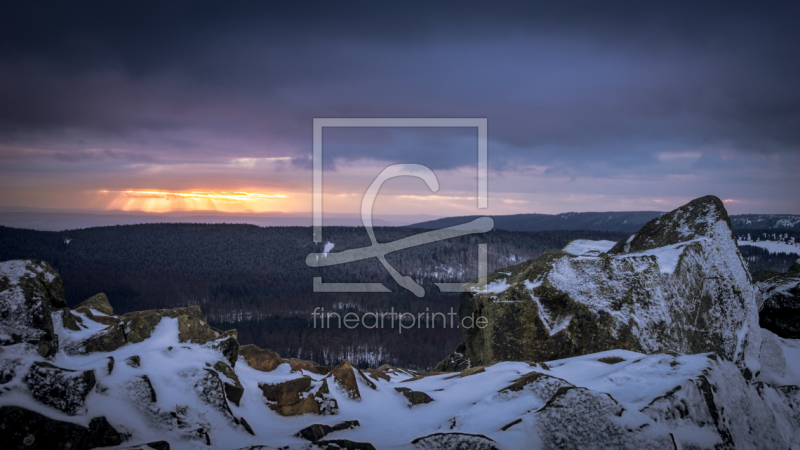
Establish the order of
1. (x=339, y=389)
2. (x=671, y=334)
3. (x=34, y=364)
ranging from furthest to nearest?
(x=671, y=334)
(x=339, y=389)
(x=34, y=364)

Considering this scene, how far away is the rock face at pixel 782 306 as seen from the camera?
59.8 feet

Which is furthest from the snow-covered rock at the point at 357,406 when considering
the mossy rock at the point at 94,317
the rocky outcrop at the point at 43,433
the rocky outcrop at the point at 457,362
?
the rocky outcrop at the point at 457,362

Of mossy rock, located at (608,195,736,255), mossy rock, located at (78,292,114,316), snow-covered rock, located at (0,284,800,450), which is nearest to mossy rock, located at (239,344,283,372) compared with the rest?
snow-covered rock, located at (0,284,800,450)

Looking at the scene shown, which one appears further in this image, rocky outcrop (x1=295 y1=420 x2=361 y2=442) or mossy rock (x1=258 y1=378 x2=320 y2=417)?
mossy rock (x1=258 y1=378 x2=320 y2=417)

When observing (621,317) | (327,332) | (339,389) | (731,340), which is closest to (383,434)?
(339,389)

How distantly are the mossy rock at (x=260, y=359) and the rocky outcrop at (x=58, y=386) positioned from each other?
436cm

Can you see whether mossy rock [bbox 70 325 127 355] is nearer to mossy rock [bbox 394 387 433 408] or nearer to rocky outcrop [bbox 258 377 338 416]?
rocky outcrop [bbox 258 377 338 416]

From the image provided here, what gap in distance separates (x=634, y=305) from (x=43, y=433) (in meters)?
16.5

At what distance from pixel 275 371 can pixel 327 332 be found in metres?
112

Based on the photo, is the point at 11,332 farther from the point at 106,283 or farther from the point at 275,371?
the point at 106,283

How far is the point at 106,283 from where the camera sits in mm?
148500

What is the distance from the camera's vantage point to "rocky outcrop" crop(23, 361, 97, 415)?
25.0 feet

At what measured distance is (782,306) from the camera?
1855 cm

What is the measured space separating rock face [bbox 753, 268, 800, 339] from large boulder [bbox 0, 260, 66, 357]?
25.1 meters
